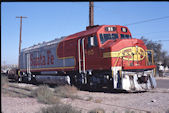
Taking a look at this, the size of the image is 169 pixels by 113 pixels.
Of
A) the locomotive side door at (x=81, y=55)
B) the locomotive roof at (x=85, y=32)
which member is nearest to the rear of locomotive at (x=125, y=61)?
the locomotive roof at (x=85, y=32)

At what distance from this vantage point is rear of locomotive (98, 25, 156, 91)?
36.7ft

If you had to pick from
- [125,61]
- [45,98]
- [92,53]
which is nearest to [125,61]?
[125,61]

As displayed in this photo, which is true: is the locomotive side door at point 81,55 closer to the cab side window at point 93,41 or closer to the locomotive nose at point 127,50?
the cab side window at point 93,41

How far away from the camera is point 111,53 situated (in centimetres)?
1124

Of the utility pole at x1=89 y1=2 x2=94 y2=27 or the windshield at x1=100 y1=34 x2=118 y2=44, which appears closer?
the windshield at x1=100 y1=34 x2=118 y2=44

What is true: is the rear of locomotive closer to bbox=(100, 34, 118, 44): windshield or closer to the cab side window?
bbox=(100, 34, 118, 44): windshield

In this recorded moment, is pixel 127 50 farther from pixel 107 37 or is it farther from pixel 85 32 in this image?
pixel 85 32

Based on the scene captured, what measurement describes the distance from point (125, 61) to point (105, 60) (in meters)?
1.17

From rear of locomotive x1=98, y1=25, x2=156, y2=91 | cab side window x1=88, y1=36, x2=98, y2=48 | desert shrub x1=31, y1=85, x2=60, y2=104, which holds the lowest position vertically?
desert shrub x1=31, y1=85, x2=60, y2=104

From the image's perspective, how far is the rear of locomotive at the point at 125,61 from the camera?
1117cm

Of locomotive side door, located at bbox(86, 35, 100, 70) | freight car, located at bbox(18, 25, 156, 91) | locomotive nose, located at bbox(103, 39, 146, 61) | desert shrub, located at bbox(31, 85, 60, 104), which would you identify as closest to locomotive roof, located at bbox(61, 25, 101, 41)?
freight car, located at bbox(18, 25, 156, 91)

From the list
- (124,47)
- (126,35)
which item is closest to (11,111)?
(124,47)

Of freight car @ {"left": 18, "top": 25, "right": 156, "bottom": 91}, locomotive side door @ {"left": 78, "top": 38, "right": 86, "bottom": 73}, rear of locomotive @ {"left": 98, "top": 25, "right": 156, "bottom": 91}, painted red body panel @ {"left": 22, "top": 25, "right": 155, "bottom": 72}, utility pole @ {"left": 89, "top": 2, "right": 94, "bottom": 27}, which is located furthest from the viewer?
utility pole @ {"left": 89, "top": 2, "right": 94, "bottom": 27}

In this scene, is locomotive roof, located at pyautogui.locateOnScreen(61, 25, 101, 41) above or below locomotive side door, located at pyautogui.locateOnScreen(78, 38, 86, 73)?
above
